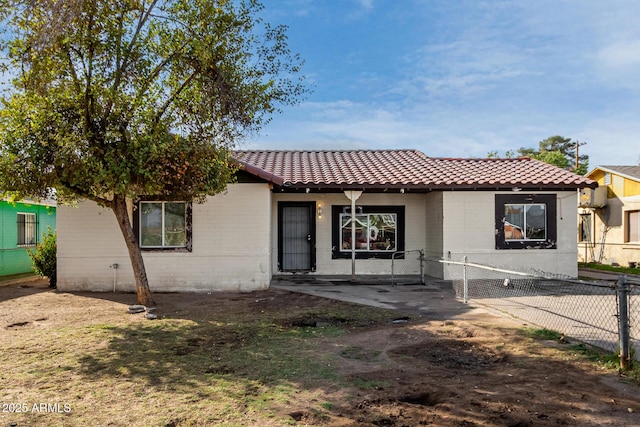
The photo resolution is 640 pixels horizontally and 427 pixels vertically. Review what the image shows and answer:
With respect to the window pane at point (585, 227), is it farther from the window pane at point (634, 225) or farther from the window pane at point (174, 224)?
the window pane at point (174, 224)

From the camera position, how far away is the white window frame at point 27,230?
653 inches

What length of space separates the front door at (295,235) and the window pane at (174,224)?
A: 3.57 metres

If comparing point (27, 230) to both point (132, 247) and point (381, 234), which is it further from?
point (381, 234)

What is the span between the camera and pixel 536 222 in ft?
44.8

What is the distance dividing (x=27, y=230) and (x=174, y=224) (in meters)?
8.87

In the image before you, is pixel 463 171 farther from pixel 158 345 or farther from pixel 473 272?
pixel 158 345

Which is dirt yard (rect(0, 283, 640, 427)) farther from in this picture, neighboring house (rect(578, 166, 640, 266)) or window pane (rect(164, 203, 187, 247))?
neighboring house (rect(578, 166, 640, 266))

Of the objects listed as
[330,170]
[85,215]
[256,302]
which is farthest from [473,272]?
[85,215]

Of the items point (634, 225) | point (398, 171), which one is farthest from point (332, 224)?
point (634, 225)

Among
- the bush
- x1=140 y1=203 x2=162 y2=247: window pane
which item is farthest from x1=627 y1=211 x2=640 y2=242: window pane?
the bush

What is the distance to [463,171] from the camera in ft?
47.6

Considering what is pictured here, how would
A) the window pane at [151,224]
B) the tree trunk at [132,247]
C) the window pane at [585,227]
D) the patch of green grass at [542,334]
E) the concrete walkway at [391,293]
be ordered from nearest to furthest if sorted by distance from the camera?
the patch of green grass at [542,334] → the concrete walkway at [391,293] → the tree trunk at [132,247] → the window pane at [151,224] → the window pane at [585,227]

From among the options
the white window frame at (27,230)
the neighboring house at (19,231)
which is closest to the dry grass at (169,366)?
the neighboring house at (19,231)

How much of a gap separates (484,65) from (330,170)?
6843mm
